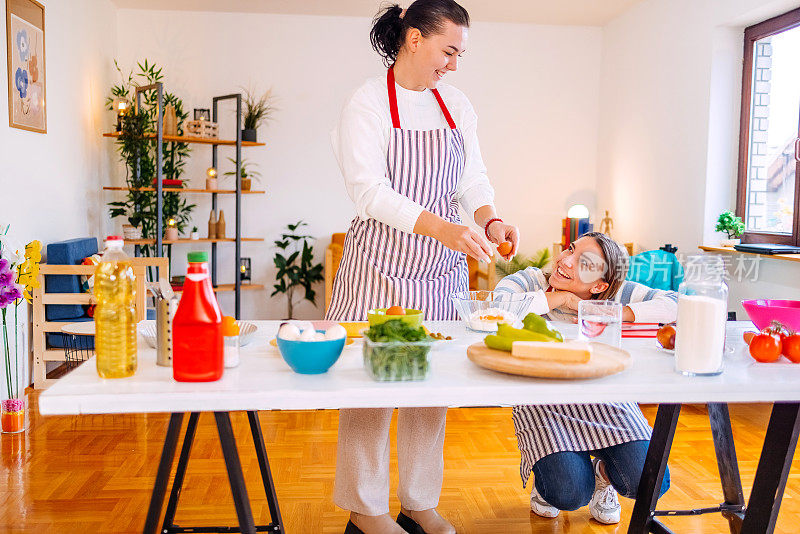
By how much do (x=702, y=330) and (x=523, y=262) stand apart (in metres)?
4.71

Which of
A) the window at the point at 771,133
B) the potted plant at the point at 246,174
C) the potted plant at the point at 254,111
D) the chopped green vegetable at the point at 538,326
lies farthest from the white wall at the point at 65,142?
the window at the point at 771,133

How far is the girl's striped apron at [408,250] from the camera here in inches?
79.7

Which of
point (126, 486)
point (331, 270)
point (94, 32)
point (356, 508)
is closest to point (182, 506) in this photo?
point (126, 486)

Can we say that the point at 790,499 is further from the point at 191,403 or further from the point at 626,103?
the point at 626,103

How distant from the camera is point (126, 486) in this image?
2.60 meters

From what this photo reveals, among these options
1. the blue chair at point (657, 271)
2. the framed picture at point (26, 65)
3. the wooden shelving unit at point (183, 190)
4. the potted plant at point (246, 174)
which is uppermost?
the framed picture at point (26, 65)

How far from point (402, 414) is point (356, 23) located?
4596 millimetres

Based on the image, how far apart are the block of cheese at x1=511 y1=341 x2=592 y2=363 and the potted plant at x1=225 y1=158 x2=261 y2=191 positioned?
460cm

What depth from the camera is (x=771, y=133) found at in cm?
429

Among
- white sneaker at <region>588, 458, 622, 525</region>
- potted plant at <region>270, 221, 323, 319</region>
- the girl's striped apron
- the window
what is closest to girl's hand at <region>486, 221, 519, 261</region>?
the girl's striped apron

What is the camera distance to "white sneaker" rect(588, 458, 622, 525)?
2301 millimetres

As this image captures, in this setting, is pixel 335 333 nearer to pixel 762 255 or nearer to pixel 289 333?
pixel 289 333

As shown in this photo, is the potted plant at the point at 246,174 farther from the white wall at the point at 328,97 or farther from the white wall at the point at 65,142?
the white wall at the point at 65,142

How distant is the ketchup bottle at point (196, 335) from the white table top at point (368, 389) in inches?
1.0
